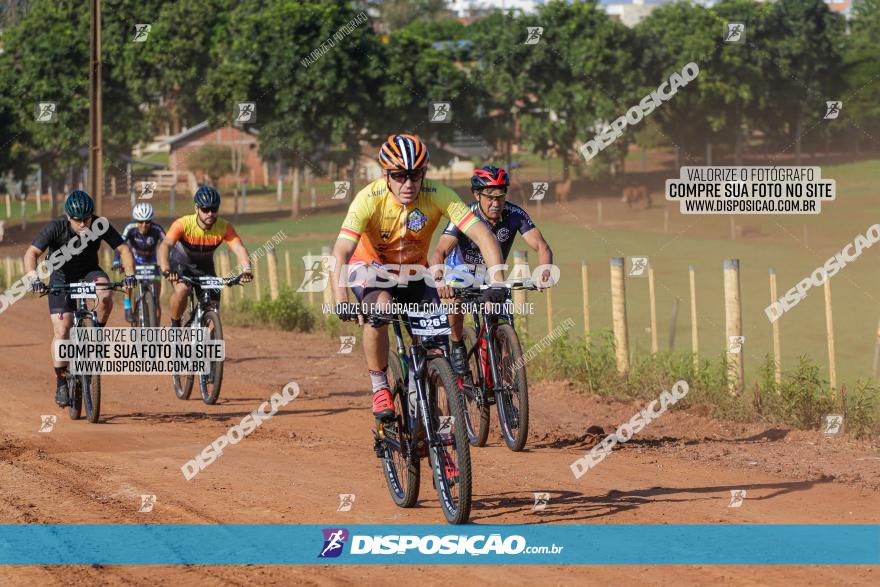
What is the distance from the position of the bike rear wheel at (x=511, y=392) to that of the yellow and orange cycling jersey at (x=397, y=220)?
7.12ft

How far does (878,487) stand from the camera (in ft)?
30.4

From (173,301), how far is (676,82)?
50590 mm

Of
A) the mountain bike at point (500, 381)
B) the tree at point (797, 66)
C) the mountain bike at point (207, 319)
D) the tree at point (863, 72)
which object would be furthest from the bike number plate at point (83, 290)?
the tree at point (797, 66)

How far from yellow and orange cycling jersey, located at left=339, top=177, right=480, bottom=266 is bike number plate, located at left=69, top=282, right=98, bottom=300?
4.89 meters

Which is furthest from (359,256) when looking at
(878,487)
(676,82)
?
(676,82)

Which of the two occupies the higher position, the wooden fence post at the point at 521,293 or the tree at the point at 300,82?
the tree at the point at 300,82

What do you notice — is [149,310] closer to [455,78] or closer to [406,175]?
[406,175]

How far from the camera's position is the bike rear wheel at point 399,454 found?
823 cm

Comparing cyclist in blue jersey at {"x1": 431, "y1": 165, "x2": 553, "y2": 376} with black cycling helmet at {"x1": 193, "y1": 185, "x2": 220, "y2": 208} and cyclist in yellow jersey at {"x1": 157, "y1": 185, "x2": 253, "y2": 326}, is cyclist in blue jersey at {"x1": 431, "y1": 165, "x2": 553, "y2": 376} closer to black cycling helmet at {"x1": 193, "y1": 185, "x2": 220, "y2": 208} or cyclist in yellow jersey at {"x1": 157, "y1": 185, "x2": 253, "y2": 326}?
cyclist in yellow jersey at {"x1": 157, "y1": 185, "x2": 253, "y2": 326}

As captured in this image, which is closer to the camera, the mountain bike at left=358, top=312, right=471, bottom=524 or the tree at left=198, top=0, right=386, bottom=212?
the mountain bike at left=358, top=312, right=471, bottom=524

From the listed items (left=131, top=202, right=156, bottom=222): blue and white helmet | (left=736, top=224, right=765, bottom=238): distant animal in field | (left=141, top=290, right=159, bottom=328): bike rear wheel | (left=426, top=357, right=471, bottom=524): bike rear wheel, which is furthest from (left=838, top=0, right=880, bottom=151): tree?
(left=426, top=357, right=471, bottom=524): bike rear wheel

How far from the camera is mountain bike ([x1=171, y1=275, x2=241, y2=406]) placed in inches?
527

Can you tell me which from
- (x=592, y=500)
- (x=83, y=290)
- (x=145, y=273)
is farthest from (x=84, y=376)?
(x=592, y=500)

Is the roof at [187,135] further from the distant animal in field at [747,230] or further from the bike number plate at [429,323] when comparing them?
the bike number plate at [429,323]
